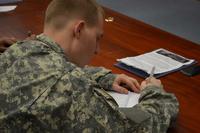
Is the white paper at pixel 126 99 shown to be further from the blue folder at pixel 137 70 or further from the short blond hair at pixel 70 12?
the short blond hair at pixel 70 12

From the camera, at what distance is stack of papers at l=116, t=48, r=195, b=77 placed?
166 cm

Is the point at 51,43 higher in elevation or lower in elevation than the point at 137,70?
higher

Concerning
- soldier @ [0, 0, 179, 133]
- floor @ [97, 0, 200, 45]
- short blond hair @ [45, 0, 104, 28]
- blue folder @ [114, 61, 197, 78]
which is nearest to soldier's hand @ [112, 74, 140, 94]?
blue folder @ [114, 61, 197, 78]

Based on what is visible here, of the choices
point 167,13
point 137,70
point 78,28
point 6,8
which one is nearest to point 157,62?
point 137,70

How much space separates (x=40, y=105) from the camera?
1.02 m

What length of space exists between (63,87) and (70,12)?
0.25m

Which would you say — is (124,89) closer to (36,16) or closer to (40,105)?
→ (40,105)

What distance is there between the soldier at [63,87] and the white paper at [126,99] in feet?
0.42

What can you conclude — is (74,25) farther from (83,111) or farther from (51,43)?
(83,111)

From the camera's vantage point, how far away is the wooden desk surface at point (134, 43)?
140cm

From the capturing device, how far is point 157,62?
1.73 m

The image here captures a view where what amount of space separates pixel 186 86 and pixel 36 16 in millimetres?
1049

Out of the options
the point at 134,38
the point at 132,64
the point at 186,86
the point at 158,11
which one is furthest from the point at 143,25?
the point at 158,11

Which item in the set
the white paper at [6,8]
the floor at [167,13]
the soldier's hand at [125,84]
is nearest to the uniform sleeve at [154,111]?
the soldier's hand at [125,84]
